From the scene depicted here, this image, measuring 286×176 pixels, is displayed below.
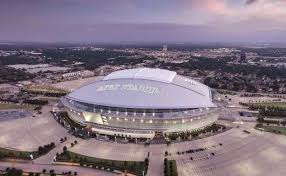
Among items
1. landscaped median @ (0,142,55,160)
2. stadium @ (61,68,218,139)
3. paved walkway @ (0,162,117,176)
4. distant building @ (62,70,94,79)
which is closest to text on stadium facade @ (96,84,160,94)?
stadium @ (61,68,218,139)

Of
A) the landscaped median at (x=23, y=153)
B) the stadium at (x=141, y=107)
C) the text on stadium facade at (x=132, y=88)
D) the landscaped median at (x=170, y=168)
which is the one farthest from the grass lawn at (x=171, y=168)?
the landscaped median at (x=23, y=153)

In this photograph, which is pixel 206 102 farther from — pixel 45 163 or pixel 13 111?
pixel 13 111

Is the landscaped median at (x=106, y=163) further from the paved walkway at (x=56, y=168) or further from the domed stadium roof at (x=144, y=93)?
the domed stadium roof at (x=144, y=93)

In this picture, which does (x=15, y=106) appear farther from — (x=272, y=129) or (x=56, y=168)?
(x=272, y=129)

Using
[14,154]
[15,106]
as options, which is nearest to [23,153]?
[14,154]

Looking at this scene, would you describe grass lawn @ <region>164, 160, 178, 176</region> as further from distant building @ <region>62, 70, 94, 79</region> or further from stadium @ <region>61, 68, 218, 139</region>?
distant building @ <region>62, 70, 94, 79</region>

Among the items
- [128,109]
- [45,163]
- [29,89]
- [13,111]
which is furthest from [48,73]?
[45,163]
